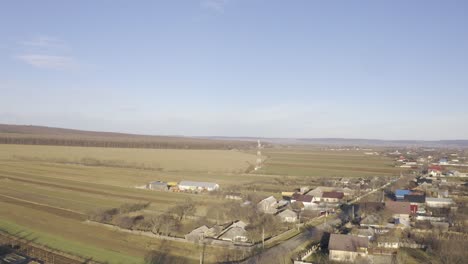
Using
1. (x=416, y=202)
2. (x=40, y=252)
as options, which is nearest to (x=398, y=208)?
(x=416, y=202)

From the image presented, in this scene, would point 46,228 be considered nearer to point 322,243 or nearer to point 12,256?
point 12,256

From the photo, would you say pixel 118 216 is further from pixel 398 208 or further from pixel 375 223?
pixel 398 208

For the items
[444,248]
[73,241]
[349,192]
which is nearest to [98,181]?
[73,241]

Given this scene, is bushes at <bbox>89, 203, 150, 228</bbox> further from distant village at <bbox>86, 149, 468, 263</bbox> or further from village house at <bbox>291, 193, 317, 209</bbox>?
village house at <bbox>291, 193, 317, 209</bbox>

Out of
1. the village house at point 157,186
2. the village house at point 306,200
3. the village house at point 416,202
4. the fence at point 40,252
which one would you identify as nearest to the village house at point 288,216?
the village house at point 306,200

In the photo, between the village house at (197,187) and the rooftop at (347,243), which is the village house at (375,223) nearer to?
the rooftop at (347,243)

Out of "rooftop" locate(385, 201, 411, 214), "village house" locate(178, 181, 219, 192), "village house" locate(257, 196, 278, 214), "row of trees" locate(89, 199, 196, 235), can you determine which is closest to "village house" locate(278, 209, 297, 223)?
"village house" locate(257, 196, 278, 214)
